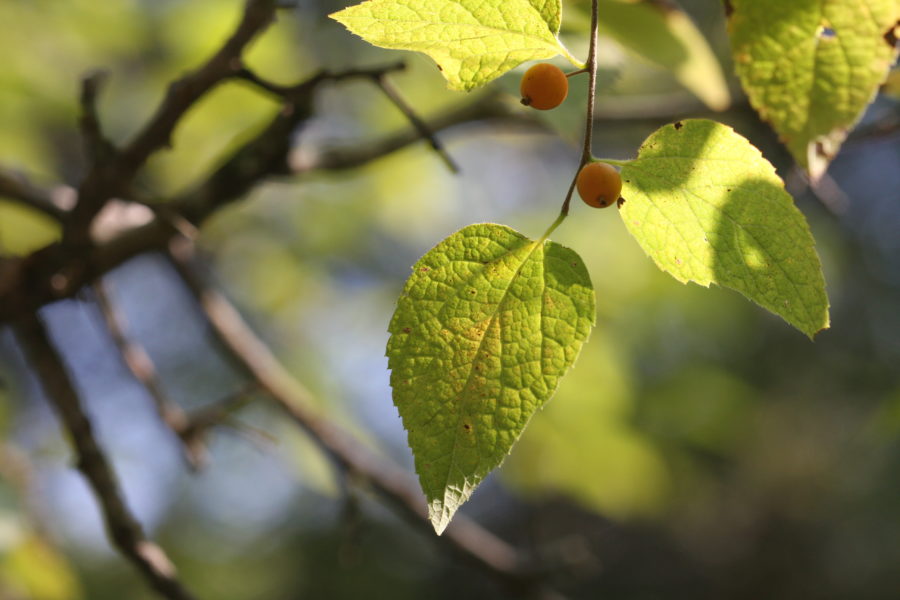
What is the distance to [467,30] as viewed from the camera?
51cm

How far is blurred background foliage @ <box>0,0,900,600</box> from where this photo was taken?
1.55 meters

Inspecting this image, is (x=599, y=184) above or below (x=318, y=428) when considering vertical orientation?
above

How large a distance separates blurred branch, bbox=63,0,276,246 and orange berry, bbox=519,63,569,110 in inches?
13.3

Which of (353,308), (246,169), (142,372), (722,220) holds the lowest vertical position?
(353,308)

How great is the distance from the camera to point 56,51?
241 cm

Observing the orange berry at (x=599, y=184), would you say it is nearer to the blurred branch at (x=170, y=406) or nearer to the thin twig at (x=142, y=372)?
the blurred branch at (x=170, y=406)

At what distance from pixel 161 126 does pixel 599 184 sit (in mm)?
554

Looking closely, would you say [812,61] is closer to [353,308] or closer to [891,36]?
[891,36]

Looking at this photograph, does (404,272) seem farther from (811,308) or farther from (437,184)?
(811,308)

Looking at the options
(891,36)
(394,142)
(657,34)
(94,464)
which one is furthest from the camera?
(394,142)

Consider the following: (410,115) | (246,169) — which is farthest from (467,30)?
(246,169)

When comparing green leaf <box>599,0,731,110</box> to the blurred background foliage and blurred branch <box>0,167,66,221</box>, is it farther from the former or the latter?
blurred branch <box>0,167,66,221</box>

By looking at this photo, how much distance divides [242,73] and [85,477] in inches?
23.9

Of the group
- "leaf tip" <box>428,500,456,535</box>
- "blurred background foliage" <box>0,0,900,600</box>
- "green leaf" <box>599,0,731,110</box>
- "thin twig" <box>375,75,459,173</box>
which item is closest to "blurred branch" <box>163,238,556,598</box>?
"blurred background foliage" <box>0,0,900,600</box>
